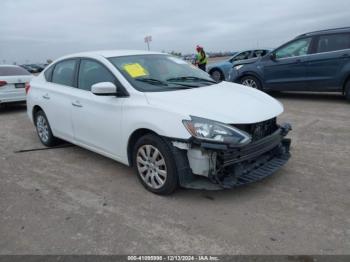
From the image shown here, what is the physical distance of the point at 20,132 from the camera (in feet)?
24.4

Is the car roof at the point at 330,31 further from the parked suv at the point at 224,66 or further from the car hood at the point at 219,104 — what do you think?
the car hood at the point at 219,104

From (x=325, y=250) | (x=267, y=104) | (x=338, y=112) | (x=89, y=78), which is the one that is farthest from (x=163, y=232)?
(x=338, y=112)

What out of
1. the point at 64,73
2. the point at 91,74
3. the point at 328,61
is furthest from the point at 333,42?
the point at 64,73

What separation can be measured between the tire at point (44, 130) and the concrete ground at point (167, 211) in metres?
0.63

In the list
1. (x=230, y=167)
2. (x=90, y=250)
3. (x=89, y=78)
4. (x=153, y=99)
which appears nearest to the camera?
(x=90, y=250)

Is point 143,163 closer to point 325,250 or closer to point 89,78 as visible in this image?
point 89,78

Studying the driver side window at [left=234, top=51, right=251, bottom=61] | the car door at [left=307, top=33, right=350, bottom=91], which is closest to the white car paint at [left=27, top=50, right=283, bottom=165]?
the car door at [left=307, top=33, right=350, bottom=91]

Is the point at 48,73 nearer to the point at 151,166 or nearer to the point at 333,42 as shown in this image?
the point at 151,166

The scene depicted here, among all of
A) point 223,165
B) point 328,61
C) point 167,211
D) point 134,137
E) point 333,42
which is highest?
point 333,42

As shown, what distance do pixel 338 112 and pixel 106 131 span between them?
5.51 metres

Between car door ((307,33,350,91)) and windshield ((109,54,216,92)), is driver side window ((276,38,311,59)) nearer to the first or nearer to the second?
car door ((307,33,350,91))

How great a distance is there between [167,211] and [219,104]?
126 cm

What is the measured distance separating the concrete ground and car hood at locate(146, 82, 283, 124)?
88cm

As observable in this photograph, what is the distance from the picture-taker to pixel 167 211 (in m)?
3.63
